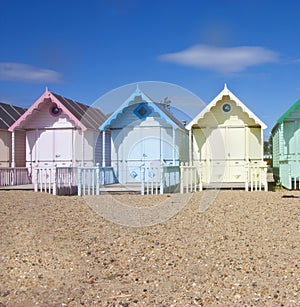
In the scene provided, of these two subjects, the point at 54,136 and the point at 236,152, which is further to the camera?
the point at 54,136

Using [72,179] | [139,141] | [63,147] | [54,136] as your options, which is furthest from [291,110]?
[54,136]

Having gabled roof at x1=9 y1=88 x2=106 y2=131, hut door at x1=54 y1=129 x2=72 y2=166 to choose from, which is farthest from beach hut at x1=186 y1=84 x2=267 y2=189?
hut door at x1=54 y1=129 x2=72 y2=166

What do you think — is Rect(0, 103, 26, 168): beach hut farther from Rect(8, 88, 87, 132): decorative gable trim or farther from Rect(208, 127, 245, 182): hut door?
Rect(208, 127, 245, 182): hut door

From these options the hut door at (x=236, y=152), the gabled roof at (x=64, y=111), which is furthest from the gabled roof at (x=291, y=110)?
the gabled roof at (x=64, y=111)

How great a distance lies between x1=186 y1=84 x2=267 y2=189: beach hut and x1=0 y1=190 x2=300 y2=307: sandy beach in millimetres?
7211

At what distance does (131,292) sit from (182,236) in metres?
2.95

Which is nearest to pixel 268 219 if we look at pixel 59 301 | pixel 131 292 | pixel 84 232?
pixel 84 232

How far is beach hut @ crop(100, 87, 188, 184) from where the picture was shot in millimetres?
18469

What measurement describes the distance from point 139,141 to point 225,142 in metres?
3.52

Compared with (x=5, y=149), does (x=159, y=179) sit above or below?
below

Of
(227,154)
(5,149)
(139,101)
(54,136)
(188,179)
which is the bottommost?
(188,179)

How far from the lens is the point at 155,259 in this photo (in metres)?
7.23

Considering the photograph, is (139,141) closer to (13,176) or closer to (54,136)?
(54,136)

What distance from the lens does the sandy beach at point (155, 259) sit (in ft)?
18.6
